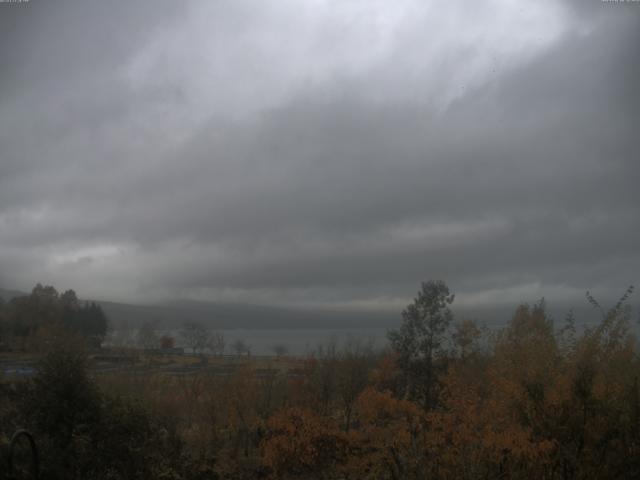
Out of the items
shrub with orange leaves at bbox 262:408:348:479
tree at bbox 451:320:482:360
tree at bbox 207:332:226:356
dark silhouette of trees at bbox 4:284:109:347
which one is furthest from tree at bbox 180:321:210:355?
shrub with orange leaves at bbox 262:408:348:479

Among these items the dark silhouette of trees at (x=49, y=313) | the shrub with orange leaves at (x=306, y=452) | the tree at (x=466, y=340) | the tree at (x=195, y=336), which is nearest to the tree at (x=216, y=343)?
the tree at (x=195, y=336)

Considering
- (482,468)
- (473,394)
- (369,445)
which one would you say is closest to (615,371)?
(473,394)

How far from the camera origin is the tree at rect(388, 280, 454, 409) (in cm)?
2216

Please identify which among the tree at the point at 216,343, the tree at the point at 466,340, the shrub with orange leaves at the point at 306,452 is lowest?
the tree at the point at 216,343

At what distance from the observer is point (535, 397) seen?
12.0 meters

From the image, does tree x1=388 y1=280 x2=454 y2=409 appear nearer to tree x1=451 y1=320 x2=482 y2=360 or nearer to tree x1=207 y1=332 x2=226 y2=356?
tree x1=451 y1=320 x2=482 y2=360

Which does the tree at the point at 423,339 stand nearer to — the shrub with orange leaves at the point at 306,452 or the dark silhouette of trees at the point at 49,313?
the shrub with orange leaves at the point at 306,452

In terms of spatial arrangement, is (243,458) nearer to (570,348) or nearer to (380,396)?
(380,396)

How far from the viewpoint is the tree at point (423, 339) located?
2216 centimetres

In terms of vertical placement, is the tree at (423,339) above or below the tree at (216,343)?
above

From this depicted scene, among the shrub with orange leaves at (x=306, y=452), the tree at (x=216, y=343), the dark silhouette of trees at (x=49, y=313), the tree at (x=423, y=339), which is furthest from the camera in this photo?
the tree at (x=216, y=343)

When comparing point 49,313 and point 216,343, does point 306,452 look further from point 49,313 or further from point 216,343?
point 216,343

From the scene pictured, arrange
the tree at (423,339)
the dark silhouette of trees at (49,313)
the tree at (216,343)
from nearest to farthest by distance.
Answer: the tree at (423,339)
the dark silhouette of trees at (49,313)
the tree at (216,343)

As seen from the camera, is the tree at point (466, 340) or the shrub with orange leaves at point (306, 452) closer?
the shrub with orange leaves at point (306, 452)
